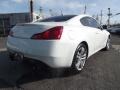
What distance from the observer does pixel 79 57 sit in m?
5.04

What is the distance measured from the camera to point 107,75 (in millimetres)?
4977

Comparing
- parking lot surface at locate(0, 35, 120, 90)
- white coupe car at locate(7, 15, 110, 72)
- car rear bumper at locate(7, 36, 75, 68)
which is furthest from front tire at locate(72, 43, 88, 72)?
car rear bumper at locate(7, 36, 75, 68)

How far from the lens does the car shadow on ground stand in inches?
176

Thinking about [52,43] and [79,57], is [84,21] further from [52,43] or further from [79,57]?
[52,43]

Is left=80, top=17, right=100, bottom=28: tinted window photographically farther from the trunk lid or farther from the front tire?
the trunk lid

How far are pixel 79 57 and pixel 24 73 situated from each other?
51.1 inches

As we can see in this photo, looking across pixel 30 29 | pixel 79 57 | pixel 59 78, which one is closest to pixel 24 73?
pixel 59 78

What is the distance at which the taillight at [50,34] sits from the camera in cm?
437

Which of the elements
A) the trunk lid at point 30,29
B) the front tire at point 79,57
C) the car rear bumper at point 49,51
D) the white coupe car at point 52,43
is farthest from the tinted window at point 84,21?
the car rear bumper at point 49,51

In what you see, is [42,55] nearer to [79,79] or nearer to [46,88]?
[46,88]

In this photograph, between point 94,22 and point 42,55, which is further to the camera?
point 94,22

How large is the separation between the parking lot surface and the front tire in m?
0.16

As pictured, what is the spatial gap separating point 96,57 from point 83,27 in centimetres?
184

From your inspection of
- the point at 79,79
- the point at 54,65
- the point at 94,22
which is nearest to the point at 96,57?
the point at 94,22
